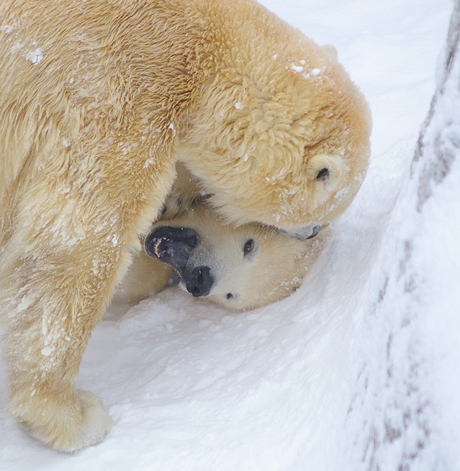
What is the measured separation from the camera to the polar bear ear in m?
2.31

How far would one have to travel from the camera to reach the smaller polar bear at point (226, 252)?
2.99 metres

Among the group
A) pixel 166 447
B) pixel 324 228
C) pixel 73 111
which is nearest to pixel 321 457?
pixel 166 447

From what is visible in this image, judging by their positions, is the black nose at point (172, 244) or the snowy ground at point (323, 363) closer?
the snowy ground at point (323, 363)

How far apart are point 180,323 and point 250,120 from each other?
1.33 m

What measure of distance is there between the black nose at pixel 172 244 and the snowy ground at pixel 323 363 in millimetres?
362

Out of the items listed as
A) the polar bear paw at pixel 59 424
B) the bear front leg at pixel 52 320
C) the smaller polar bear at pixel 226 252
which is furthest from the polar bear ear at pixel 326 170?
the polar bear paw at pixel 59 424

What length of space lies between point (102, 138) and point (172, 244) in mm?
1052

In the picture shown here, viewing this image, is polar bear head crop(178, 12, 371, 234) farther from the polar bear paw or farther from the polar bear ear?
the polar bear paw

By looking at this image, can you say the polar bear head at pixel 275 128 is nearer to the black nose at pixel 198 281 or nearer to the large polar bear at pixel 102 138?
the large polar bear at pixel 102 138

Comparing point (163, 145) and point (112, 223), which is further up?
point (163, 145)

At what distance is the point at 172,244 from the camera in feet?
9.87

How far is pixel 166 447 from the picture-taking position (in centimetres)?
204

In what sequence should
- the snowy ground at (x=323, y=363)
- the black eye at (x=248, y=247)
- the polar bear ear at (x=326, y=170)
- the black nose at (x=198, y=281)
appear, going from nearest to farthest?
the snowy ground at (x=323, y=363) → the polar bear ear at (x=326, y=170) → the black nose at (x=198, y=281) → the black eye at (x=248, y=247)

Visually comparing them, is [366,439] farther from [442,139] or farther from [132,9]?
[132,9]
